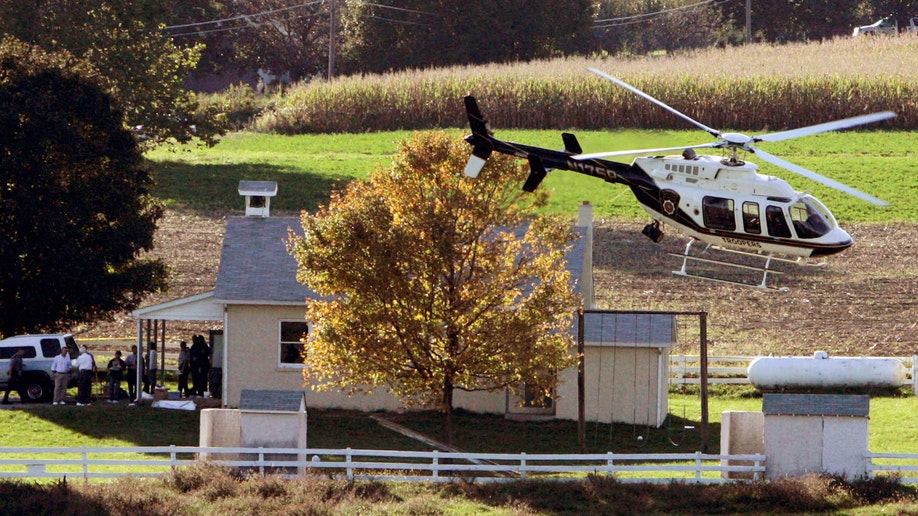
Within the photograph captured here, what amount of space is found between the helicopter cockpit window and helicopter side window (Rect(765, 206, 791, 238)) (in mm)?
184

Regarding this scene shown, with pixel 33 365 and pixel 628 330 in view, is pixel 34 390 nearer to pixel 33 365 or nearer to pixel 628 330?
pixel 33 365

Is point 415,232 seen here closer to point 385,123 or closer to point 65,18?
point 65,18

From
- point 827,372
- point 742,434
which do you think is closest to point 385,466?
point 742,434

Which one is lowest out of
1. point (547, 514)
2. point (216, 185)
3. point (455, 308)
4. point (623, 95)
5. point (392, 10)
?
point (547, 514)

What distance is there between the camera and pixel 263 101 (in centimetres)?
9088

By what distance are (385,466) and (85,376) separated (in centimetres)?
1026

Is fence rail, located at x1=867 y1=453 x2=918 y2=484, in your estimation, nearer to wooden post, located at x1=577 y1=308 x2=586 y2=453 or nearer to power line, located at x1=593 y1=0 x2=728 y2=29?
wooden post, located at x1=577 y1=308 x2=586 y2=453

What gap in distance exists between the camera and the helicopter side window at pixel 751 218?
90.6 ft

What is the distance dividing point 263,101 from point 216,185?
29441 mm

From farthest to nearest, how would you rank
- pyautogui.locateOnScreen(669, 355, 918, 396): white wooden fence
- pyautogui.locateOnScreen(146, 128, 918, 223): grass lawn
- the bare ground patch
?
pyautogui.locateOnScreen(146, 128, 918, 223): grass lawn → the bare ground patch → pyautogui.locateOnScreen(669, 355, 918, 396): white wooden fence

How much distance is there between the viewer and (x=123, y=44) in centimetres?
5503

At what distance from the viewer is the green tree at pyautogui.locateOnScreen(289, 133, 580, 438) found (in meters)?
30.2

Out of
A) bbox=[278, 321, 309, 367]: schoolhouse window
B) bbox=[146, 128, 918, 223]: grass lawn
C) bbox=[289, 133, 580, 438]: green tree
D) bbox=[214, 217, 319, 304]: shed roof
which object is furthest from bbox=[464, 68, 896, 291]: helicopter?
bbox=[146, 128, 918, 223]: grass lawn

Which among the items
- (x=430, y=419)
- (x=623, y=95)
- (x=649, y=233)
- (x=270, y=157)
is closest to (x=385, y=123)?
(x=270, y=157)
